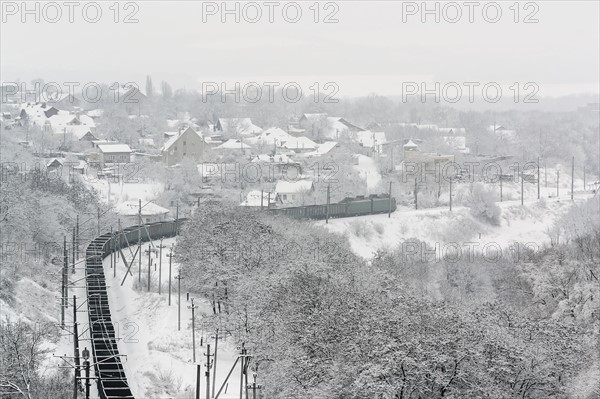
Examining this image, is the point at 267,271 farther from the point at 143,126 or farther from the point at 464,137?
the point at 464,137

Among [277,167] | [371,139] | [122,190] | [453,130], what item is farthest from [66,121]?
[453,130]

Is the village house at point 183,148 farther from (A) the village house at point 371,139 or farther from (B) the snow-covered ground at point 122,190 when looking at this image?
(A) the village house at point 371,139

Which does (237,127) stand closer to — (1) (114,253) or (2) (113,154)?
(2) (113,154)

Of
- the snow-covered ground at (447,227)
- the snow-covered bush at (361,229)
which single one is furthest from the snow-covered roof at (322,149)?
the snow-covered bush at (361,229)

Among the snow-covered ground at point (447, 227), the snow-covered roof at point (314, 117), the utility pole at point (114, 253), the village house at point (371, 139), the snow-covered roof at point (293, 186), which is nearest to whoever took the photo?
the utility pole at point (114, 253)

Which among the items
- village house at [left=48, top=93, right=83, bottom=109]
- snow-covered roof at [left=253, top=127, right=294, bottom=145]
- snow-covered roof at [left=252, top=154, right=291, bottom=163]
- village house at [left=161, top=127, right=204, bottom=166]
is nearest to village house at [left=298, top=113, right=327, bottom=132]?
snow-covered roof at [left=253, top=127, right=294, bottom=145]

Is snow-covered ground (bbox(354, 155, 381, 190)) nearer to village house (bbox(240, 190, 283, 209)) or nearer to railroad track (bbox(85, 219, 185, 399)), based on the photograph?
village house (bbox(240, 190, 283, 209))
